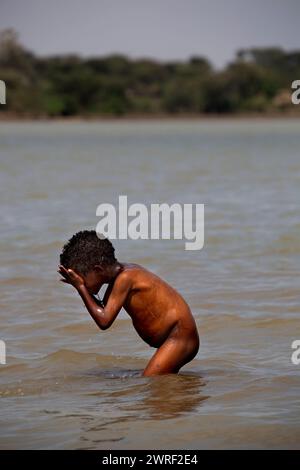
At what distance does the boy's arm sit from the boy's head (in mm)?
57

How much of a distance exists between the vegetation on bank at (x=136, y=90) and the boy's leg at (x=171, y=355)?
262 feet

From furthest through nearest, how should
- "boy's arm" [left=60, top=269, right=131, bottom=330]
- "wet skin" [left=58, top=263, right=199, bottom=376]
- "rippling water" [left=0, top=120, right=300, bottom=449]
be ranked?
1. "wet skin" [left=58, top=263, right=199, bottom=376]
2. "boy's arm" [left=60, top=269, right=131, bottom=330]
3. "rippling water" [left=0, top=120, right=300, bottom=449]

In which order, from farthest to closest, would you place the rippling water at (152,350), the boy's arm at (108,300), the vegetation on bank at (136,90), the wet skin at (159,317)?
1. the vegetation on bank at (136,90)
2. the wet skin at (159,317)
3. the boy's arm at (108,300)
4. the rippling water at (152,350)

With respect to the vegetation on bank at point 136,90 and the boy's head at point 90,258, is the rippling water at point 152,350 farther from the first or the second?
the vegetation on bank at point 136,90

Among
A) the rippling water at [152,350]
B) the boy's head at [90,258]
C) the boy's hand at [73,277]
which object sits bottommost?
the rippling water at [152,350]

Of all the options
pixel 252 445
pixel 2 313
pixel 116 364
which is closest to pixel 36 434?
pixel 252 445

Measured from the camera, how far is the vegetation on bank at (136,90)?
90.4m

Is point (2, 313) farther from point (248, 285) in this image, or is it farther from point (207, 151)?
point (207, 151)

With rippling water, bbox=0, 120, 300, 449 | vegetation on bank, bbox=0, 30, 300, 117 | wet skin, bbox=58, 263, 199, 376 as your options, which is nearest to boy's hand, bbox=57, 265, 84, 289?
wet skin, bbox=58, 263, 199, 376

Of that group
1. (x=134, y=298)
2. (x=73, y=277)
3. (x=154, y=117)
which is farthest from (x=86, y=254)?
(x=154, y=117)

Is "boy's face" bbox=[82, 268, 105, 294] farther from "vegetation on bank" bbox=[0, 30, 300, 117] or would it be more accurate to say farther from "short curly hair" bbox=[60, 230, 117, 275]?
"vegetation on bank" bbox=[0, 30, 300, 117]

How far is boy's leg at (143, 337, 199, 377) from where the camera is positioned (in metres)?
6.66

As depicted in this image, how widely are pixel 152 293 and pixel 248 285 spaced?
11.2 feet

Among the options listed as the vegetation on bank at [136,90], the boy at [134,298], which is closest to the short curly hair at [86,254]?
the boy at [134,298]
